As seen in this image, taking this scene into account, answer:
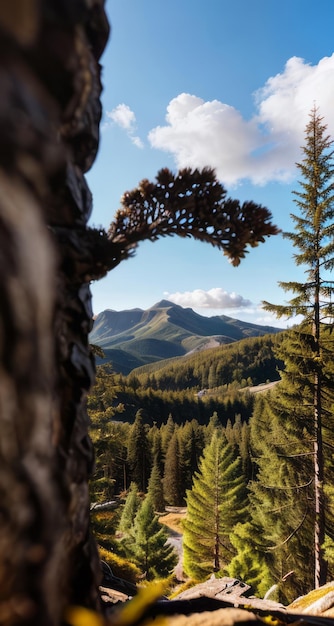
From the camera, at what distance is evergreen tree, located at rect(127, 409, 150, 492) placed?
6369 cm

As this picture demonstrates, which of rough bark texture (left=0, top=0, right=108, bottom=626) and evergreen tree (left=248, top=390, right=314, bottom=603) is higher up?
rough bark texture (left=0, top=0, right=108, bottom=626)

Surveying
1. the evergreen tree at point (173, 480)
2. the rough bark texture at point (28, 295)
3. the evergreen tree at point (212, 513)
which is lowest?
the evergreen tree at point (173, 480)

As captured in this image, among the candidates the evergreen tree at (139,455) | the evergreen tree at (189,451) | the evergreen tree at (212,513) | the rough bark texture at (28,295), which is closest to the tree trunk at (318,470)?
the rough bark texture at (28,295)

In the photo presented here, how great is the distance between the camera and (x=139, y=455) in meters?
65.1

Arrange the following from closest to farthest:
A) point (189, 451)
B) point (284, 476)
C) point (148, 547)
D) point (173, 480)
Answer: point (284, 476)
point (148, 547)
point (173, 480)
point (189, 451)

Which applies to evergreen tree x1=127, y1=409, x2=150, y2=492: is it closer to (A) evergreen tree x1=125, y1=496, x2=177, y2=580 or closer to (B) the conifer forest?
(B) the conifer forest

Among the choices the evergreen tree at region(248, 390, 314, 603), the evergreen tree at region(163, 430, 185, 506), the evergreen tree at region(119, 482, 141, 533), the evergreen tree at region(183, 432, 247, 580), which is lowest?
the evergreen tree at region(163, 430, 185, 506)

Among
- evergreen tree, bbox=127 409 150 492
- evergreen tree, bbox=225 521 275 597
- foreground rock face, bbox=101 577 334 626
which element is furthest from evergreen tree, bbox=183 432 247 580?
evergreen tree, bbox=127 409 150 492

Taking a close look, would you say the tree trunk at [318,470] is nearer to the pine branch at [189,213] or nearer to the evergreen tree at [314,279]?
the evergreen tree at [314,279]

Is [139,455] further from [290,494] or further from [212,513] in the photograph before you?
[290,494]

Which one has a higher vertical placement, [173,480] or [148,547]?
[148,547]

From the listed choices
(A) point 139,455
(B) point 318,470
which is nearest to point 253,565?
(B) point 318,470

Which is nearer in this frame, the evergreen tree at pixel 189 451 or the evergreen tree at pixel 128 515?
the evergreen tree at pixel 128 515

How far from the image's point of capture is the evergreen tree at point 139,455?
209ft
